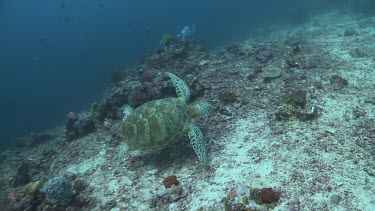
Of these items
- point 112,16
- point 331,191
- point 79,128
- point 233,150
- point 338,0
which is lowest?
point 331,191

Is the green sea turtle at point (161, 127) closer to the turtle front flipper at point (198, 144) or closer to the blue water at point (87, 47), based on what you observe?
the turtle front flipper at point (198, 144)

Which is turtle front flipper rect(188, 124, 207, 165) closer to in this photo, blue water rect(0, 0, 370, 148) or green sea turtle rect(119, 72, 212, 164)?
green sea turtle rect(119, 72, 212, 164)

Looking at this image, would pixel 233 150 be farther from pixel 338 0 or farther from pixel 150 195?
pixel 338 0

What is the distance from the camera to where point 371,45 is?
13.2m

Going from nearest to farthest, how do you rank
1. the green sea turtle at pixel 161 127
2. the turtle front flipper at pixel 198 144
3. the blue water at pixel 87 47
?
the turtle front flipper at pixel 198 144 → the green sea turtle at pixel 161 127 → the blue water at pixel 87 47

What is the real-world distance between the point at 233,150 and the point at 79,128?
6.32 m

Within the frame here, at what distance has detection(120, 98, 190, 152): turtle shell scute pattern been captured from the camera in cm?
668

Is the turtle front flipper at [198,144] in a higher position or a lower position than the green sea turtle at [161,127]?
lower

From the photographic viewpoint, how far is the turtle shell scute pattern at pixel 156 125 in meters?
6.68

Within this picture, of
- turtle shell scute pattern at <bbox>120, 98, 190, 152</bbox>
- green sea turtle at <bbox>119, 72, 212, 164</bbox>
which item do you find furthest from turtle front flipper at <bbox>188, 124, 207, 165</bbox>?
turtle shell scute pattern at <bbox>120, 98, 190, 152</bbox>

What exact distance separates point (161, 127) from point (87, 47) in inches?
3337

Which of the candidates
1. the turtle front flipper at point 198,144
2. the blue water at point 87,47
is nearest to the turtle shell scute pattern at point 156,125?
the turtle front flipper at point 198,144

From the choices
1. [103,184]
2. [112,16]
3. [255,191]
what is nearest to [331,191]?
[255,191]

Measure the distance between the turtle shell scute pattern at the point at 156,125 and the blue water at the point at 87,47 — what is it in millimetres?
21841
